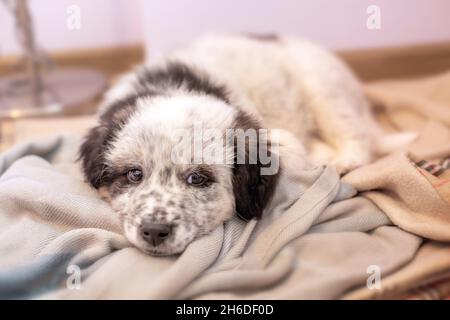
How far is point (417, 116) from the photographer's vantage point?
2570mm

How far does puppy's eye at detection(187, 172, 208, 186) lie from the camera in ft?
5.02

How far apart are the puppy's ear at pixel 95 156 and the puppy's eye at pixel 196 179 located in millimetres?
308

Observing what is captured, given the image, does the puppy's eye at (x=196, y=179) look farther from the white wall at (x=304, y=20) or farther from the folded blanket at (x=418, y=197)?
the white wall at (x=304, y=20)

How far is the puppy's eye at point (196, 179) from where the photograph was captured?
1.53m

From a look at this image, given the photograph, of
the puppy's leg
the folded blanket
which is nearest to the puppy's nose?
the folded blanket

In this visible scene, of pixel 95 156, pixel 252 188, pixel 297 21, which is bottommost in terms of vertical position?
→ pixel 252 188

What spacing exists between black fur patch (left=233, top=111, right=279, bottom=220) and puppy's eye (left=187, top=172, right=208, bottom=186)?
4.1 inches

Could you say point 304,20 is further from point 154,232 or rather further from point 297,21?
point 154,232

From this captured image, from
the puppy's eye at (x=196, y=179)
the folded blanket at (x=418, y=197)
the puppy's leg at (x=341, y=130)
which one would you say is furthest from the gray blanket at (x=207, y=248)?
the puppy's leg at (x=341, y=130)

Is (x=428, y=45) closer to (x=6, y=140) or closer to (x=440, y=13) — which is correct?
(x=440, y=13)

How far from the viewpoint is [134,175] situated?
5.15 ft

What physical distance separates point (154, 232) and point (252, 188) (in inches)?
14.3

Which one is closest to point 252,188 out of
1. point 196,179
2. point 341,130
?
point 196,179
